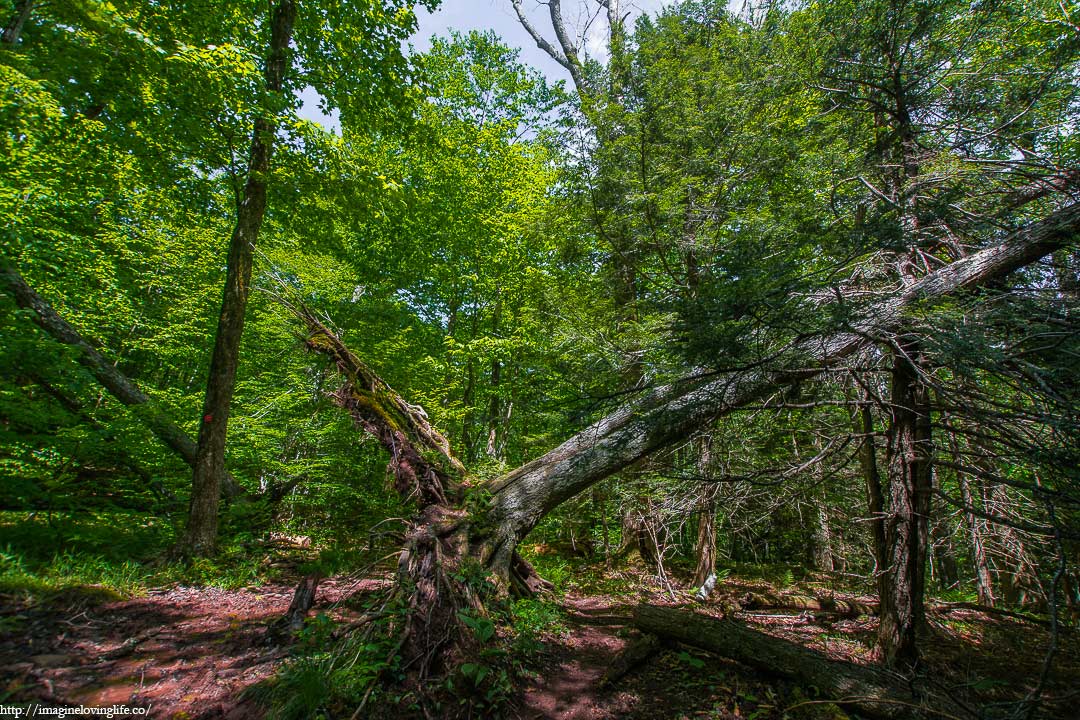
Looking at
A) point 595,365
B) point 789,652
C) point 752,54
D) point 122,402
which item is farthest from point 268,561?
point 752,54

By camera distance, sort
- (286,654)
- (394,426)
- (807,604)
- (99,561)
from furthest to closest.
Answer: (807,604) < (394,426) < (99,561) < (286,654)

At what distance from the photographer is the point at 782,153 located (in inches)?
216

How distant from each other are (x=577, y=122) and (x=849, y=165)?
3.73m

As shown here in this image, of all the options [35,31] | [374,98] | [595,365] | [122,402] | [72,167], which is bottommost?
[122,402]

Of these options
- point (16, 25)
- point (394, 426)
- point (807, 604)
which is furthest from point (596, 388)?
point (16, 25)

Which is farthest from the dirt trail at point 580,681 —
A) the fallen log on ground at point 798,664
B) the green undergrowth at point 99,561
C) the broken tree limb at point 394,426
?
the green undergrowth at point 99,561

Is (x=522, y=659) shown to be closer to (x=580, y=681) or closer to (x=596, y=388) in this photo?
(x=580, y=681)

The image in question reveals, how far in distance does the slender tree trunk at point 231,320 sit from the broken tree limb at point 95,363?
88 cm

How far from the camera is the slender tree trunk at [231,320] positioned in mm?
5125

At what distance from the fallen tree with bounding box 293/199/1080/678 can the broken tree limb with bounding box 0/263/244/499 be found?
2780 millimetres

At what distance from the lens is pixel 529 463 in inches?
182

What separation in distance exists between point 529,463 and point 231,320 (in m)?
4.49

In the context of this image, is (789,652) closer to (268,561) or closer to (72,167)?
(268,561)

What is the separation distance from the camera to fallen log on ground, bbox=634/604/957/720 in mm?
2381
